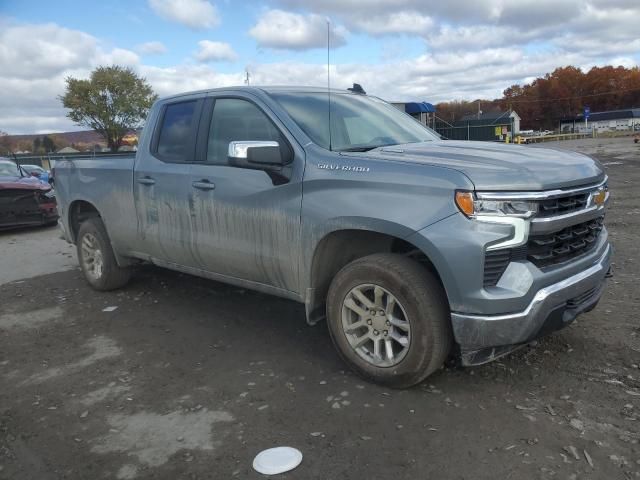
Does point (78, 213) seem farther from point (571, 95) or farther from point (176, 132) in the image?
point (571, 95)

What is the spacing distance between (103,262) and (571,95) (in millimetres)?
125090

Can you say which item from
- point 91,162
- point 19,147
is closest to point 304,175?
point 91,162

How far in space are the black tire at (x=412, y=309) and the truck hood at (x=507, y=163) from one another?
636 millimetres

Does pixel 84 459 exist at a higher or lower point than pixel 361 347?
lower

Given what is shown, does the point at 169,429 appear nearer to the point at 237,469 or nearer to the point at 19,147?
the point at 237,469

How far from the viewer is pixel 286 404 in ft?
11.2

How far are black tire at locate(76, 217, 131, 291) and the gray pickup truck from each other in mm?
903

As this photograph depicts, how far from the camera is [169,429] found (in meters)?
3.20

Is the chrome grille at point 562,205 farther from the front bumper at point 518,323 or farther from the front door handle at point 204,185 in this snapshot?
the front door handle at point 204,185

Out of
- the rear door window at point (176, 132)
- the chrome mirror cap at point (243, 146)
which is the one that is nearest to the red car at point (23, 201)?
the rear door window at point (176, 132)

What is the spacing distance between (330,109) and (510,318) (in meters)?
2.19

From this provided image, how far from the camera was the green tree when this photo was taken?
39812mm

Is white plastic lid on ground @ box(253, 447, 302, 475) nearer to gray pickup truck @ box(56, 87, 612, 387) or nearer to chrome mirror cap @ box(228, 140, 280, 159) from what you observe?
gray pickup truck @ box(56, 87, 612, 387)

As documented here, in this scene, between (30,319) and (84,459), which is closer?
(84,459)
